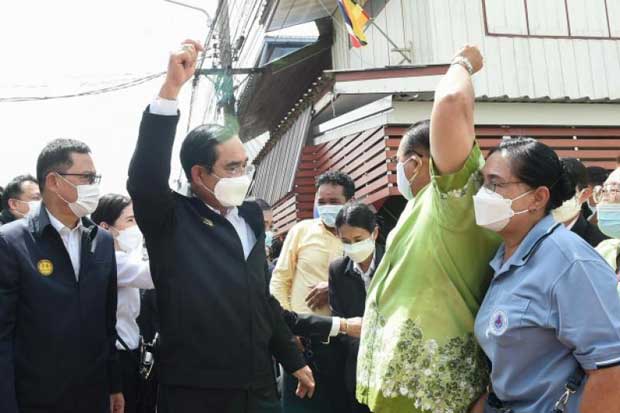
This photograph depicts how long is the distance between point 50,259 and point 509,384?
2175mm

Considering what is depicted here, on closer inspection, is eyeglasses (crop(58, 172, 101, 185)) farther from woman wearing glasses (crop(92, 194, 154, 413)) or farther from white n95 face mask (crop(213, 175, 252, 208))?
white n95 face mask (crop(213, 175, 252, 208))

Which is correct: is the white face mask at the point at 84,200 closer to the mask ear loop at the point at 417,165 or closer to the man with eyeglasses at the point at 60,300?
the man with eyeglasses at the point at 60,300

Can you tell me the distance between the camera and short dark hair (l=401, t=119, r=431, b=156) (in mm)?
2609

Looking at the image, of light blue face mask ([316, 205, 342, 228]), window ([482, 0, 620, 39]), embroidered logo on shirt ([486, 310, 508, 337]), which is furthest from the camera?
window ([482, 0, 620, 39])

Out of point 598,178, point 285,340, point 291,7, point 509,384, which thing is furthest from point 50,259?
point 291,7

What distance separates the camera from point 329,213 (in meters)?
5.04

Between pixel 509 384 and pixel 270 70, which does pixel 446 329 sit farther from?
pixel 270 70

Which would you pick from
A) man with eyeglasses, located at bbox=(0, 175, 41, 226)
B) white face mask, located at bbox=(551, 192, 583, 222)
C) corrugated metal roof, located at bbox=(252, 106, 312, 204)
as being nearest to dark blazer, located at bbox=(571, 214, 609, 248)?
white face mask, located at bbox=(551, 192, 583, 222)

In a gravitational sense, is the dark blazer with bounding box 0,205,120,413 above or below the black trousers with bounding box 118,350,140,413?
above

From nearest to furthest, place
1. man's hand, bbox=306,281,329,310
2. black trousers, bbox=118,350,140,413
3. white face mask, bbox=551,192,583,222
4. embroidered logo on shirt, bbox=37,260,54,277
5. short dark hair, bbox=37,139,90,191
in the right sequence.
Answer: embroidered logo on shirt, bbox=37,260,54,277 → short dark hair, bbox=37,139,90,191 → white face mask, bbox=551,192,583,222 → black trousers, bbox=118,350,140,413 → man's hand, bbox=306,281,329,310

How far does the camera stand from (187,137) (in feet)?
9.47

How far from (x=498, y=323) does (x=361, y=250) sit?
208 centimetres

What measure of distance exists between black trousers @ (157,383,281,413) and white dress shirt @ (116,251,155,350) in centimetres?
120

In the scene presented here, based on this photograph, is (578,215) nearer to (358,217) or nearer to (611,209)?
(611,209)
